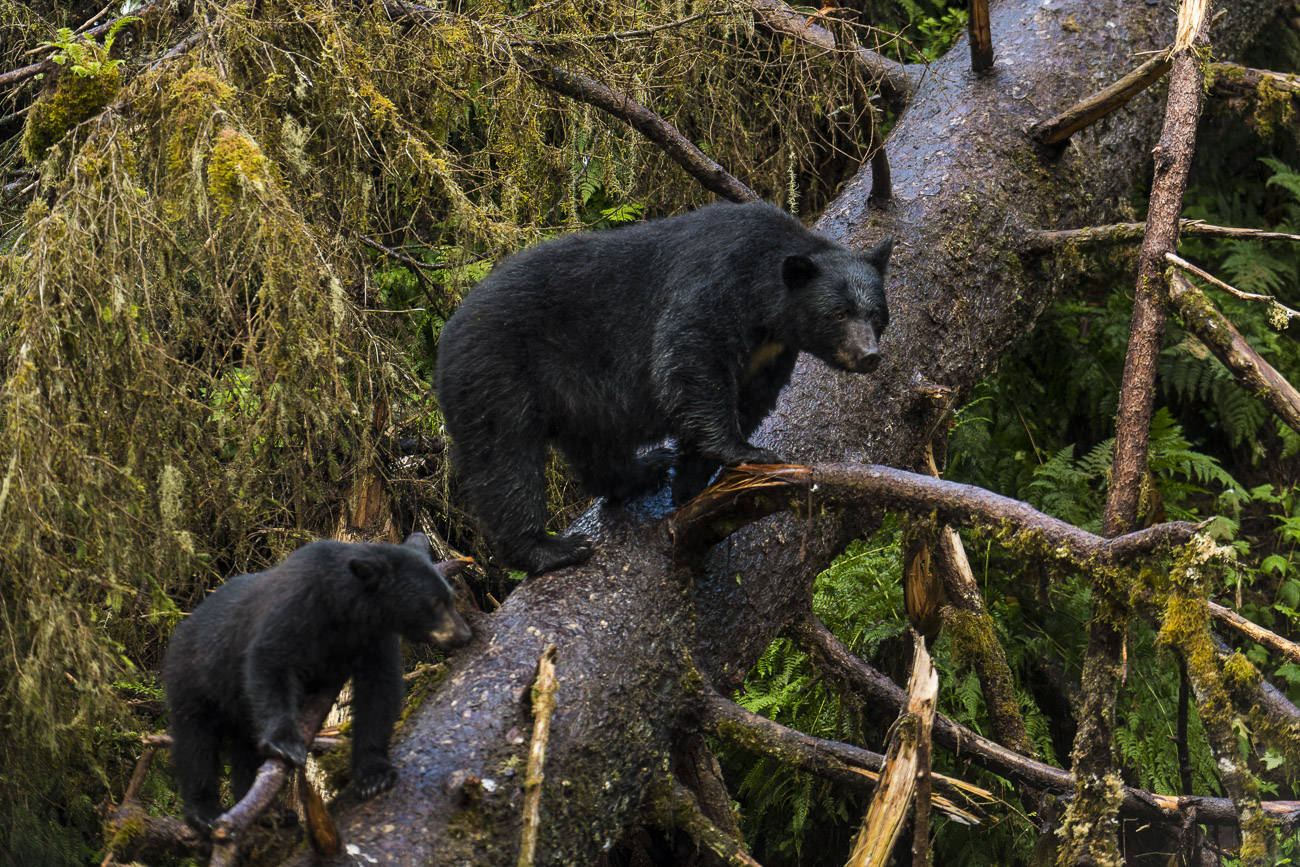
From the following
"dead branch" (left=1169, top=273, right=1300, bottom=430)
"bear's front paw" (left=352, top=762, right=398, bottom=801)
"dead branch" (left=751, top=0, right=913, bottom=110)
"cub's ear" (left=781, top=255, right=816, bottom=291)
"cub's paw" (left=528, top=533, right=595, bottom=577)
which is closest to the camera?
"bear's front paw" (left=352, top=762, right=398, bottom=801)

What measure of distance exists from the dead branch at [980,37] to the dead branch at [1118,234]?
1039 mm

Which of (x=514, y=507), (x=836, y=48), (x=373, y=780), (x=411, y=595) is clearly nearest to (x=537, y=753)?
(x=373, y=780)

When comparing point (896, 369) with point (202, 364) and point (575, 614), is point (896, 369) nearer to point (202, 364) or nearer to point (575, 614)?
point (575, 614)

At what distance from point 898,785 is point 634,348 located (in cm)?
193

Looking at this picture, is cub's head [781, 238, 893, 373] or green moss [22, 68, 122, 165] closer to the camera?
green moss [22, 68, 122, 165]

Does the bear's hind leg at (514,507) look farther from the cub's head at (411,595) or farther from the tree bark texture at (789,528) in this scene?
the cub's head at (411,595)

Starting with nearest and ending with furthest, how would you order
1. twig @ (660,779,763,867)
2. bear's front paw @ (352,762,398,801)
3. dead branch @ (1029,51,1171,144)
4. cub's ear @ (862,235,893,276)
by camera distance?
bear's front paw @ (352,762,398,801) < twig @ (660,779,763,867) < cub's ear @ (862,235,893,276) < dead branch @ (1029,51,1171,144)

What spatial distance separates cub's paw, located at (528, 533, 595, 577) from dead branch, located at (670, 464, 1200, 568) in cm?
37

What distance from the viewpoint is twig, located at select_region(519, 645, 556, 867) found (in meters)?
2.62

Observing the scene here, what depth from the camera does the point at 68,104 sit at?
3.96 meters

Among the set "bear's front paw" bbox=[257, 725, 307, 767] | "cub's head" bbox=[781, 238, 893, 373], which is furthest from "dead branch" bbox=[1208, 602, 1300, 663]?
"bear's front paw" bbox=[257, 725, 307, 767]

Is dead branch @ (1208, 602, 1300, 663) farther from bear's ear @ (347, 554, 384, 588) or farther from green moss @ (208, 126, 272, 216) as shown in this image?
green moss @ (208, 126, 272, 216)

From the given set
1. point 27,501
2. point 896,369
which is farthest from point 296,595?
point 896,369

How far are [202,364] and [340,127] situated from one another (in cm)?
129
